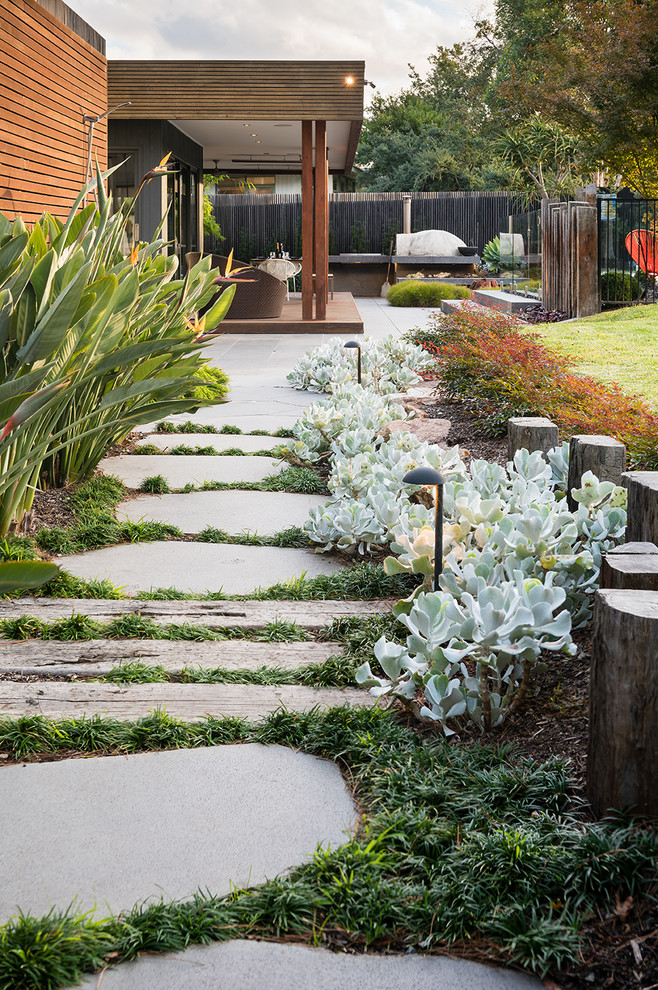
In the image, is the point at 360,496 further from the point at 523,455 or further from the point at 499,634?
the point at 499,634

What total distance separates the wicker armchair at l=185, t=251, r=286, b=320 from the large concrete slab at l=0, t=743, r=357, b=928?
12.3 meters

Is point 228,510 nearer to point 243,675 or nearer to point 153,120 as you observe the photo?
point 243,675

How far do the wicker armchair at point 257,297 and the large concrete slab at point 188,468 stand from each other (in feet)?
28.9

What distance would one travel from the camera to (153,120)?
44.2ft

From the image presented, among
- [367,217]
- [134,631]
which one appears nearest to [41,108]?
[134,631]

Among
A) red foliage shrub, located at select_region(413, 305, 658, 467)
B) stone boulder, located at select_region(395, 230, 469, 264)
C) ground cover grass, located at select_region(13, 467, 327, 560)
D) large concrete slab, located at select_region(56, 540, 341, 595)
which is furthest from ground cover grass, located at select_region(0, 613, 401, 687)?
stone boulder, located at select_region(395, 230, 469, 264)

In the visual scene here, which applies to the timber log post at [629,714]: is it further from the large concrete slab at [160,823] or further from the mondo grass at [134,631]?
the mondo grass at [134,631]

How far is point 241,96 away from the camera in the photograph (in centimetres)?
1209

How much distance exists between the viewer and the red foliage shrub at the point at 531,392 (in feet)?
13.8

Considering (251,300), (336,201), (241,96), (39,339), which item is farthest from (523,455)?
(336,201)

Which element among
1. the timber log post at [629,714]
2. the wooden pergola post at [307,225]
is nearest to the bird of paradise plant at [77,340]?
the timber log post at [629,714]

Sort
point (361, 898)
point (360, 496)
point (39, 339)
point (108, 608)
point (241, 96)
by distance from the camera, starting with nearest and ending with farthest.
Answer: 1. point (361, 898)
2. point (39, 339)
3. point (108, 608)
4. point (360, 496)
5. point (241, 96)

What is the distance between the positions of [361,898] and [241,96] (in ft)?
39.5

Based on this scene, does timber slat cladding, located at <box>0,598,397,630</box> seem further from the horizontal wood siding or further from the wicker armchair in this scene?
the wicker armchair
